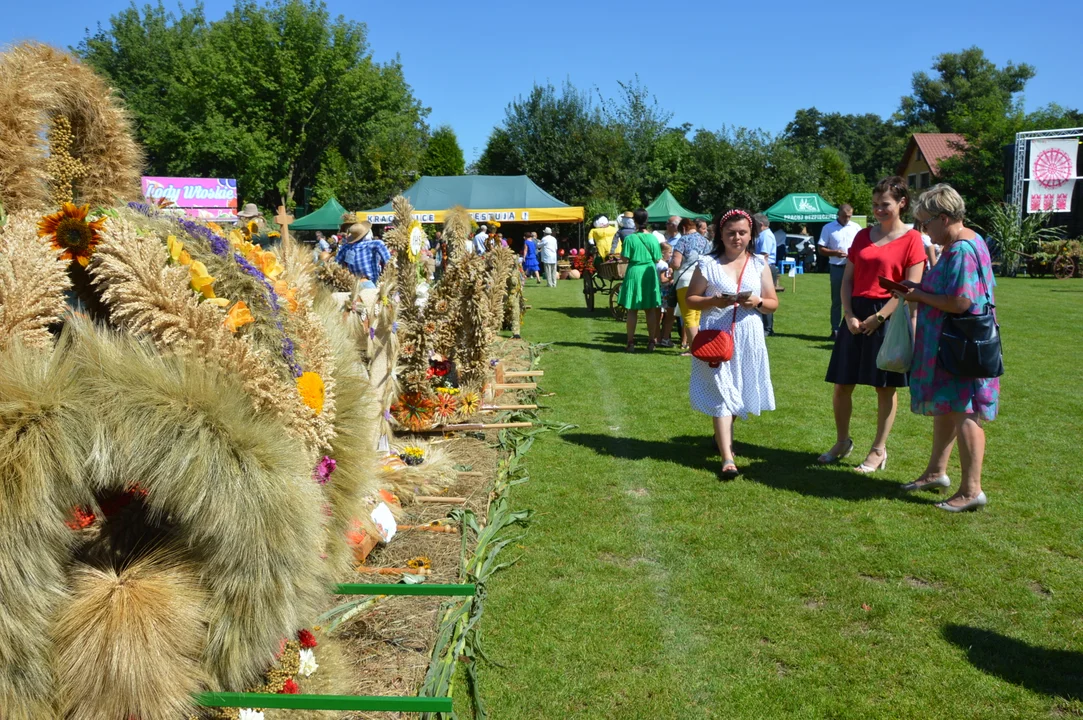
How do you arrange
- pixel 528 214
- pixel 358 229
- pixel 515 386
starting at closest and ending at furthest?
pixel 515 386, pixel 358 229, pixel 528 214

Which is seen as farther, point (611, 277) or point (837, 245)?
point (611, 277)

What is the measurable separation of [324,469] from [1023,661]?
2786 millimetres

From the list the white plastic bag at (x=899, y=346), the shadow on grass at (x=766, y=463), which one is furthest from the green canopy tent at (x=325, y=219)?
the white plastic bag at (x=899, y=346)

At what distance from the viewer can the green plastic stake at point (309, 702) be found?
2.21 metres

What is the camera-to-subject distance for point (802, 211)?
97.8 ft

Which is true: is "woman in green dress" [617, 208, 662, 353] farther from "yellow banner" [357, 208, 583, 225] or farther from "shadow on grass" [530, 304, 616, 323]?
"yellow banner" [357, 208, 583, 225]

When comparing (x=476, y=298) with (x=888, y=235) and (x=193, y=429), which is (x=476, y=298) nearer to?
(x=888, y=235)

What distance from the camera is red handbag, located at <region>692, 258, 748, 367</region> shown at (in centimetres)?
514

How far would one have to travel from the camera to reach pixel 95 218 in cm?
260

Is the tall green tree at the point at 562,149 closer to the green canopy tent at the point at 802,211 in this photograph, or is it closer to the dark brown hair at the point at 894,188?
the green canopy tent at the point at 802,211

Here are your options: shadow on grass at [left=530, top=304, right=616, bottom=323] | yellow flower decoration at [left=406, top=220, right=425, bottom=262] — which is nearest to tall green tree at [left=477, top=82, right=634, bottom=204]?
shadow on grass at [left=530, top=304, right=616, bottom=323]

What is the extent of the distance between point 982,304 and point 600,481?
2.57 metres

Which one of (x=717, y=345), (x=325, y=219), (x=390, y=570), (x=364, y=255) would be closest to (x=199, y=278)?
(x=390, y=570)

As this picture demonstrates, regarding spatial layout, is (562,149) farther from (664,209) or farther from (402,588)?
(402,588)
